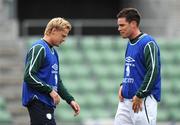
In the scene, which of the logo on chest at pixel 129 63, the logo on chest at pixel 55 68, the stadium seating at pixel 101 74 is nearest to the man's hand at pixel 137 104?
the logo on chest at pixel 129 63

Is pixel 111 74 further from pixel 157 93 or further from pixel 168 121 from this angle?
pixel 157 93

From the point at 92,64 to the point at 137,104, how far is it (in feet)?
23.4

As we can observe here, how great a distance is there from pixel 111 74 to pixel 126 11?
6904 mm

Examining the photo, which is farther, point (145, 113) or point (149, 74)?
point (145, 113)

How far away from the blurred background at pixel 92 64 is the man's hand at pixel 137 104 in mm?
5069

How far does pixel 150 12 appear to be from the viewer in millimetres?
16844

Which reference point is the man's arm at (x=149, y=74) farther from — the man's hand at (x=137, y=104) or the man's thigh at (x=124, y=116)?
the man's thigh at (x=124, y=116)

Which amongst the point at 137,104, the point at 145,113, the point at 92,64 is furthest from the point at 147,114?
the point at 92,64

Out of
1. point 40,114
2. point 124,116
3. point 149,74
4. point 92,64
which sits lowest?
point 92,64

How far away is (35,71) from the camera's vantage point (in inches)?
329

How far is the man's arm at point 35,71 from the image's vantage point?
834 centimetres

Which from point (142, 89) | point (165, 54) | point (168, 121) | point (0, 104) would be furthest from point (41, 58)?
point (165, 54)

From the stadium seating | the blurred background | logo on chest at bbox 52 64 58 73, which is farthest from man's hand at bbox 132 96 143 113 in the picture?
the stadium seating

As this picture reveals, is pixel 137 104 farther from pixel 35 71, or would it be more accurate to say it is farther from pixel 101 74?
pixel 101 74
